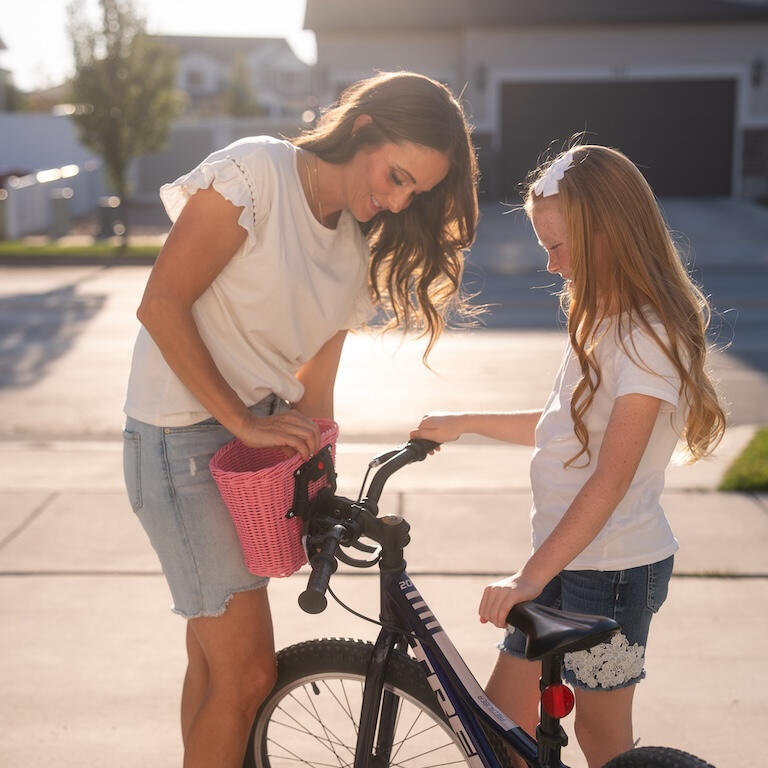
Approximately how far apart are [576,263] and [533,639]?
813 millimetres

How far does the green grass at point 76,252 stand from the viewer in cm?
1881

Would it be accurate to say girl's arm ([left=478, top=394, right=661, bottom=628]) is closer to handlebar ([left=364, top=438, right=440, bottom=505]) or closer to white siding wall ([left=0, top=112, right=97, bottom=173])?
handlebar ([left=364, top=438, right=440, bottom=505])

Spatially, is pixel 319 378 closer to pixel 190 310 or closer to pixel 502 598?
pixel 190 310

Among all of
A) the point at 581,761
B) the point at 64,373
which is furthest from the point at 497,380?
the point at 581,761

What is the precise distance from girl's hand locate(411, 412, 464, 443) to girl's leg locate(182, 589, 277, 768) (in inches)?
21.2

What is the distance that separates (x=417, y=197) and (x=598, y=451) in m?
0.80

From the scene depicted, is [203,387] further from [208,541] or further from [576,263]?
[576,263]

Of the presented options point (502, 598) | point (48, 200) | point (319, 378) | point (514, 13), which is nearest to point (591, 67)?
point (514, 13)

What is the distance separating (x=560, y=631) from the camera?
1.97 metres

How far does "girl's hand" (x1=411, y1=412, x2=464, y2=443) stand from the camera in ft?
8.82

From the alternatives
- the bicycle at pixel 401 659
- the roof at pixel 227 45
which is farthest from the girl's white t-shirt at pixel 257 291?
the roof at pixel 227 45

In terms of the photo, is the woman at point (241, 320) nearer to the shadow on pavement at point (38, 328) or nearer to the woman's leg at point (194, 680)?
the woman's leg at point (194, 680)

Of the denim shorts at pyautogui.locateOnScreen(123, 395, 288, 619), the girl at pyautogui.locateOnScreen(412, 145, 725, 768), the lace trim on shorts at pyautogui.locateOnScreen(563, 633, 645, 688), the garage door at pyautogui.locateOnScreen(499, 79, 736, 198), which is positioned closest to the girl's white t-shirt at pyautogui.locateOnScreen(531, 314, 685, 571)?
the girl at pyautogui.locateOnScreen(412, 145, 725, 768)

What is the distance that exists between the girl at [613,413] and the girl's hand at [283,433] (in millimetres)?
521
